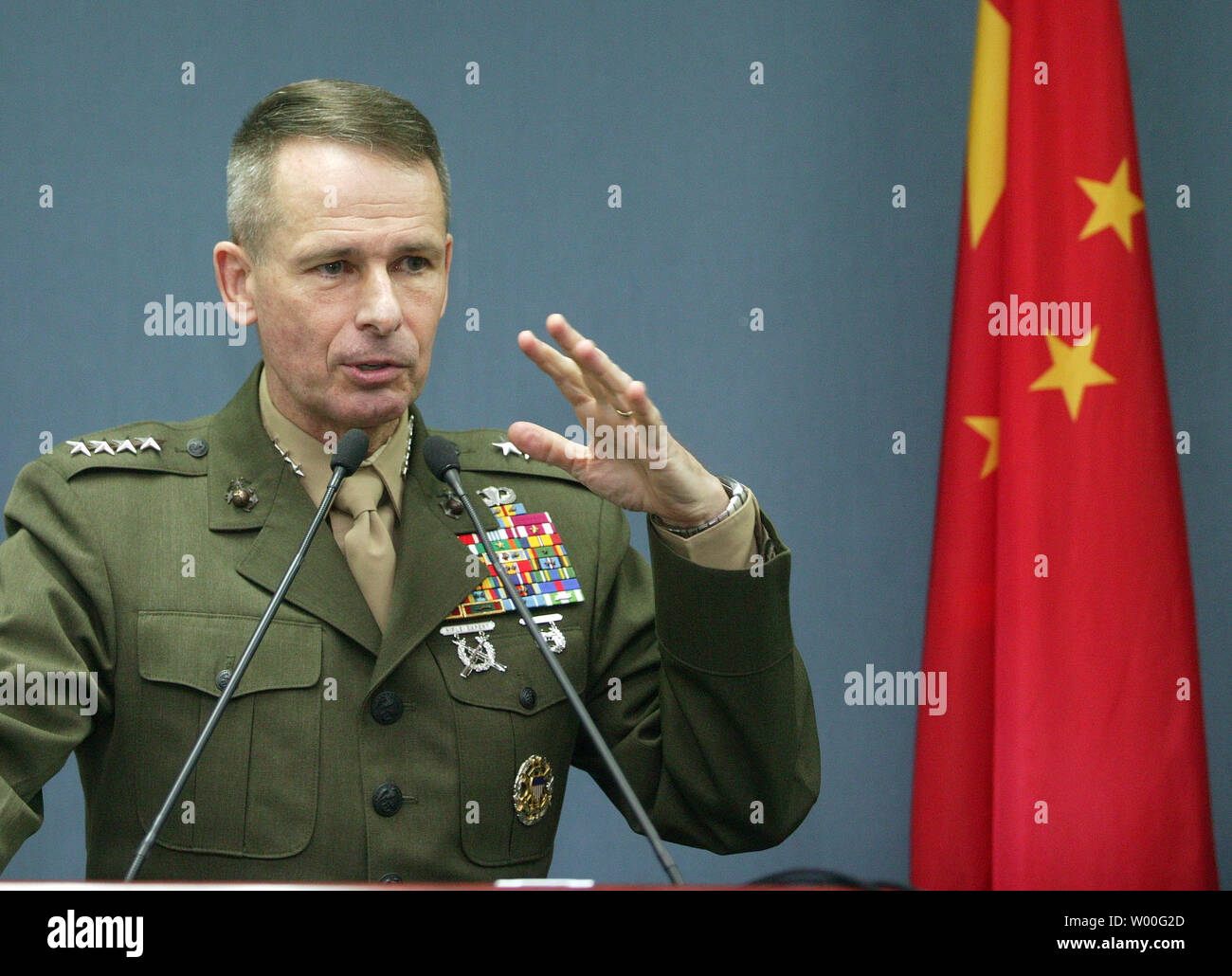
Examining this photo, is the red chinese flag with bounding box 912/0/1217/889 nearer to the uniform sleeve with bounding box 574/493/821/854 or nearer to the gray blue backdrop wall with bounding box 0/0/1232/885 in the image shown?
the gray blue backdrop wall with bounding box 0/0/1232/885

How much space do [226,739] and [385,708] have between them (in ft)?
0.58

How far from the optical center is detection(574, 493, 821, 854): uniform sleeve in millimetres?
1432

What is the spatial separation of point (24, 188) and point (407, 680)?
1581 mm

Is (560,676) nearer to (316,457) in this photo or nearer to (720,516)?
(720,516)

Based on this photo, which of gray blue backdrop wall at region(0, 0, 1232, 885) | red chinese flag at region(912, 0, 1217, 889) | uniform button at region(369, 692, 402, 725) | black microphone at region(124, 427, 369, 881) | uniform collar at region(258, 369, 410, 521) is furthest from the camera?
gray blue backdrop wall at region(0, 0, 1232, 885)

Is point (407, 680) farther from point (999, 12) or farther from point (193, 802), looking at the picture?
point (999, 12)

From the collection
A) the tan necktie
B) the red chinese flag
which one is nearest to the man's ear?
the tan necktie

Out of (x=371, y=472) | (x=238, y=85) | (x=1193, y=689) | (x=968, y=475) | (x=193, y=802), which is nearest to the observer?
(x=193, y=802)

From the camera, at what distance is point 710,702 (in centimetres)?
149

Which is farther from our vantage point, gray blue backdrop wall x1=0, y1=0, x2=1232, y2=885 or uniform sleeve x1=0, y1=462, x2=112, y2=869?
gray blue backdrop wall x1=0, y1=0, x2=1232, y2=885

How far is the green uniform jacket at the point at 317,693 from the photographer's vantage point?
4.79 ft

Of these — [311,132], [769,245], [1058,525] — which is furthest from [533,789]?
[769,245]

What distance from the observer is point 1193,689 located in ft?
7.29

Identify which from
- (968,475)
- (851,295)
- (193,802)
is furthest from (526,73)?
(193,802)
